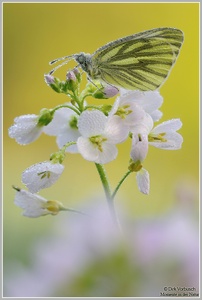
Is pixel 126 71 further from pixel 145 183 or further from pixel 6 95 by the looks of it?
pixel 6 95

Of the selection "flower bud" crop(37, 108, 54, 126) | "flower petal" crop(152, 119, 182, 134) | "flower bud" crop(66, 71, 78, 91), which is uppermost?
"flower bud" crop(66, 71, 78, 91)

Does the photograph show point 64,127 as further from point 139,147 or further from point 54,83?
point 139,147

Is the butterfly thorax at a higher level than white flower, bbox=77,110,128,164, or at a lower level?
higher

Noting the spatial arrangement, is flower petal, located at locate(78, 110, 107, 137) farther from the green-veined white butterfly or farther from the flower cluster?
the green-veined white butterfly

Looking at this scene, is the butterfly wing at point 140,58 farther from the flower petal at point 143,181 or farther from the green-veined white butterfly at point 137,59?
the flower petal at point 143,181

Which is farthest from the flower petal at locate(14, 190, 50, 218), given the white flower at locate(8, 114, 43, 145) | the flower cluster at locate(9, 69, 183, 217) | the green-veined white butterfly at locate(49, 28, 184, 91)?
the green-veined white butterfly at locate(49, 28, 184, 91)

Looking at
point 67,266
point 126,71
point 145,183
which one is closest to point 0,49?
point 126,71

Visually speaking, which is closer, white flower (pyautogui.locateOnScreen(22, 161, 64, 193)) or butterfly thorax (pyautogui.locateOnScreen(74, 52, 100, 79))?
white flower (pyautogui.locateOnScreen(22, 161, 64, 193))
